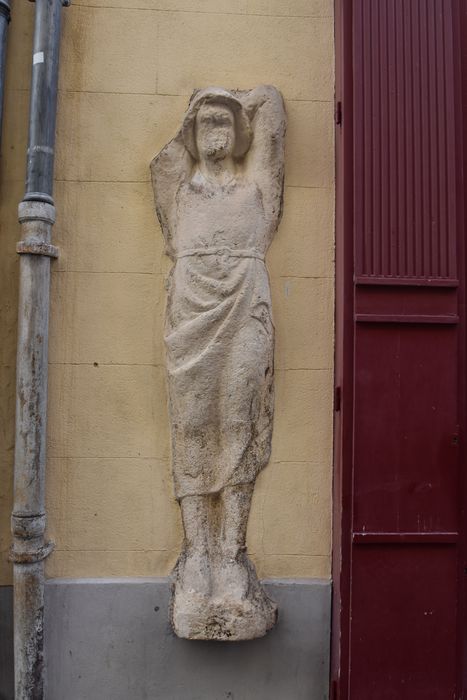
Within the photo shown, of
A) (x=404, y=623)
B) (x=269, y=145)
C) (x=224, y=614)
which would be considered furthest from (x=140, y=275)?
(x=404, y=623)

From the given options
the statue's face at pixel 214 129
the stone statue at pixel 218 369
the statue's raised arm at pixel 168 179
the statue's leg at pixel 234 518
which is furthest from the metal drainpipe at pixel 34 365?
the statue's leg at pixel 234 518

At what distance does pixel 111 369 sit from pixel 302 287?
3.44ft

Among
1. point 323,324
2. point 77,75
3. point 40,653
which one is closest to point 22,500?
point 40,653

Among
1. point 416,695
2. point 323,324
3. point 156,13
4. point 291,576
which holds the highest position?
point 156,13

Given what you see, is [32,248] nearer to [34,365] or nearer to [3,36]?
[34,365]

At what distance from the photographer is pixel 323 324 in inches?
117

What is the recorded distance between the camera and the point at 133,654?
2809 millimetres

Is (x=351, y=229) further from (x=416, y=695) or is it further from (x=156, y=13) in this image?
(x=416, y=695)

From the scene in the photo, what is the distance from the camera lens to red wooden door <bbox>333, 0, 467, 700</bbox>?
8.93 feet

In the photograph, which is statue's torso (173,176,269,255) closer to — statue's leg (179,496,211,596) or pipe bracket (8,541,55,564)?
statue's leg (179,496,211,596)

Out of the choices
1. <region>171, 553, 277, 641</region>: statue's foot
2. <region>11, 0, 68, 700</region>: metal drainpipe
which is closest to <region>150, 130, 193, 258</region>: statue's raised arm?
<region>11, 0, 68, 700</region>: metal drainpipe

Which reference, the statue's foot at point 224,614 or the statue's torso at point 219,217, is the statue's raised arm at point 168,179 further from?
the statue's foot at point 224,614

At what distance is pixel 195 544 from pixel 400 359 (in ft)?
4.31

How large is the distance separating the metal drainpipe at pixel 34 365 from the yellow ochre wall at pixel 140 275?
114mm
